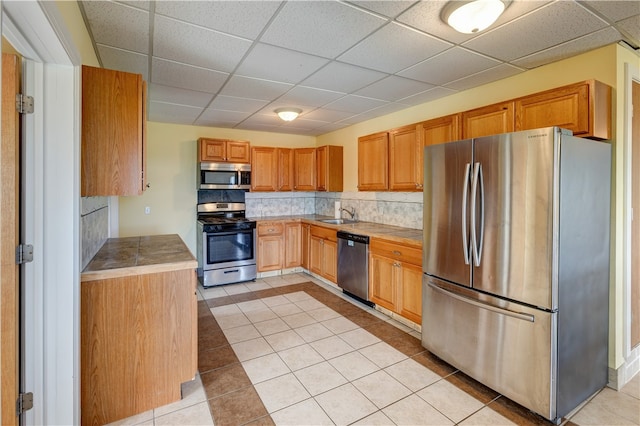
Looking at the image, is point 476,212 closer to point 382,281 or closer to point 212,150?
point 382,281

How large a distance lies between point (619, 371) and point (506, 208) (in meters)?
1.54

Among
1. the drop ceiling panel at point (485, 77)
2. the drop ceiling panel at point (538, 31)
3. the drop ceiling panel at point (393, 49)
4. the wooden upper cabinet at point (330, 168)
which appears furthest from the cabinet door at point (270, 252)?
the drop ceiling panel at point (538, 31)

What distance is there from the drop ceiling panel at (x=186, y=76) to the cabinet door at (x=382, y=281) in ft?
8.10

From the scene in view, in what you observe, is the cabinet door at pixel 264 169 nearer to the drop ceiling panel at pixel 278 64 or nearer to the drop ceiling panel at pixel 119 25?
the drop ceiling panel at pixel 278 64

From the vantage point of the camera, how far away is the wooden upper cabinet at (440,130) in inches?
121

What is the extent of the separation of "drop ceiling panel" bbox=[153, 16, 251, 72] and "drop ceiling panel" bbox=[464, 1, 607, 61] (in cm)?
171

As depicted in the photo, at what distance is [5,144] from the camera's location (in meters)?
1.51

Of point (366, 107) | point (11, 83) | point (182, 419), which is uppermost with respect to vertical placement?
point (366, 107)

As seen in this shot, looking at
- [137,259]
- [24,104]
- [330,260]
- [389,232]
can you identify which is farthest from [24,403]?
[330,260]

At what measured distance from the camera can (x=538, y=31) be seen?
209 cm

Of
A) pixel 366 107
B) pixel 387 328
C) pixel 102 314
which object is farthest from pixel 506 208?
pixel 102 314

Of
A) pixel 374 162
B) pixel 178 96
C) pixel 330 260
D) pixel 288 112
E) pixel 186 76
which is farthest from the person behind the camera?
pixel 330 260

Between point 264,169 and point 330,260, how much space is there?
6.30 feet

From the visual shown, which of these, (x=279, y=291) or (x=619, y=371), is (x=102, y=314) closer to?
(x=279, y=291)
